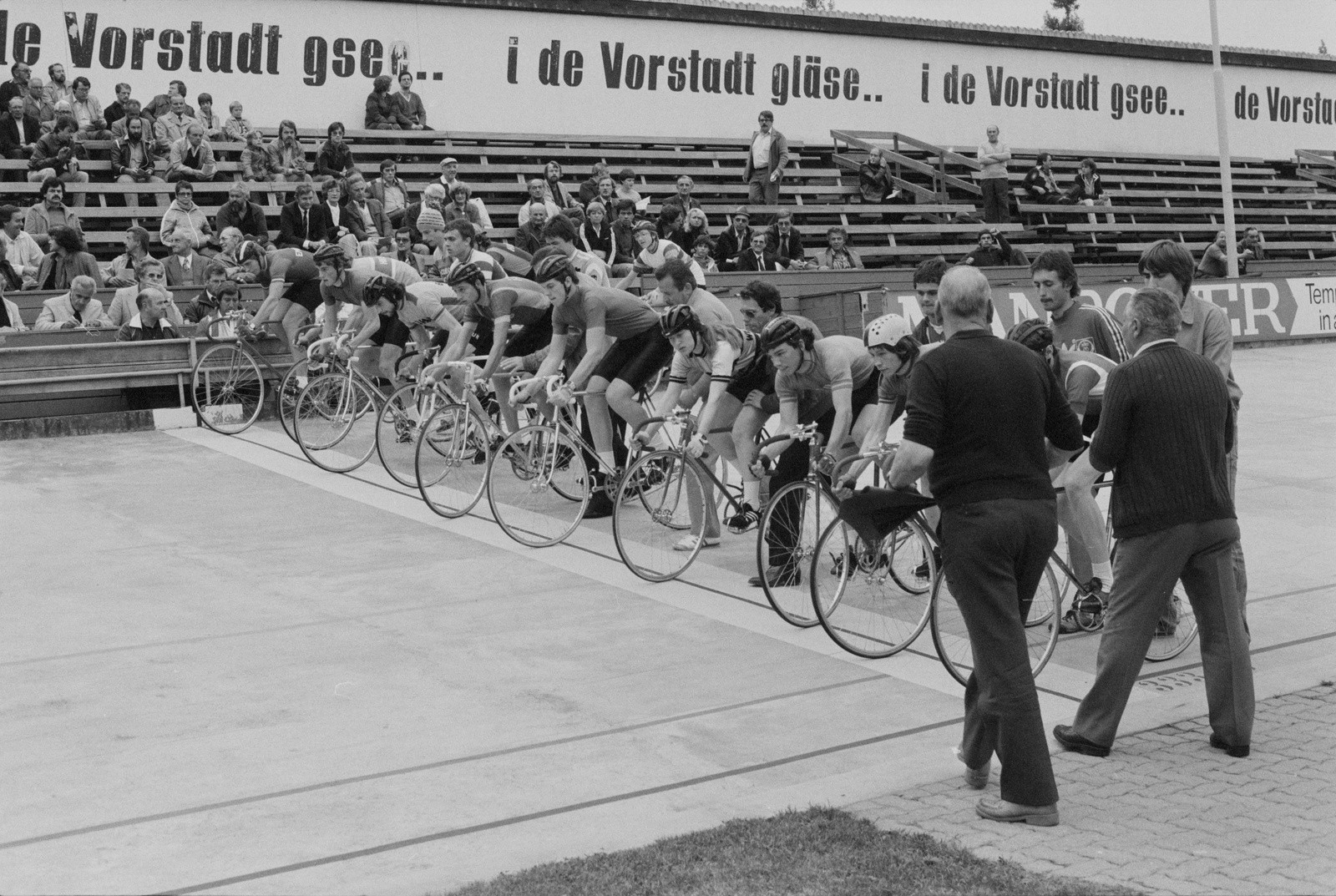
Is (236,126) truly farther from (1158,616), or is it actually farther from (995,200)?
(1158,616)

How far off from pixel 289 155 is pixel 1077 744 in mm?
16738

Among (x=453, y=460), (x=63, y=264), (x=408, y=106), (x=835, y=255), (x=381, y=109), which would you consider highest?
(x=408, y=106)

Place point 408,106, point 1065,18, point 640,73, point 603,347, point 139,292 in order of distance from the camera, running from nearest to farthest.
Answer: point 603,347 → point 139,292 → point 408,106 → point 640,73 → point 1065,18

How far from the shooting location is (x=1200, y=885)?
15.5ft

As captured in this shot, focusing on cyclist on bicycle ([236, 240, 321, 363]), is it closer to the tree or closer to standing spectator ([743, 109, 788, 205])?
standing spectator ([743, 109, 788, 205])

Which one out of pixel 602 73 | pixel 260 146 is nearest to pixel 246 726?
pixel 260 146

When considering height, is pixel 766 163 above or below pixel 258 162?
above

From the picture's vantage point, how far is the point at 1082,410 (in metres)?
7.75

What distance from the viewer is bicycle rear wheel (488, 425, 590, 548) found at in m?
10.2

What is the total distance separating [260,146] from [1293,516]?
14.2 m

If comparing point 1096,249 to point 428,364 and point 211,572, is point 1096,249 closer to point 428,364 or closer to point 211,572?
point 428,364

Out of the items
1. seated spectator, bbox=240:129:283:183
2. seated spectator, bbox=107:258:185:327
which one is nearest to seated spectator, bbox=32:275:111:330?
seated spectator, bbox=107:258:185:327

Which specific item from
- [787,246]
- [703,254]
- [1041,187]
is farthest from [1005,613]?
[1041,187]

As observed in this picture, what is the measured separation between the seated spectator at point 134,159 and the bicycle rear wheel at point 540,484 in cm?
1082
